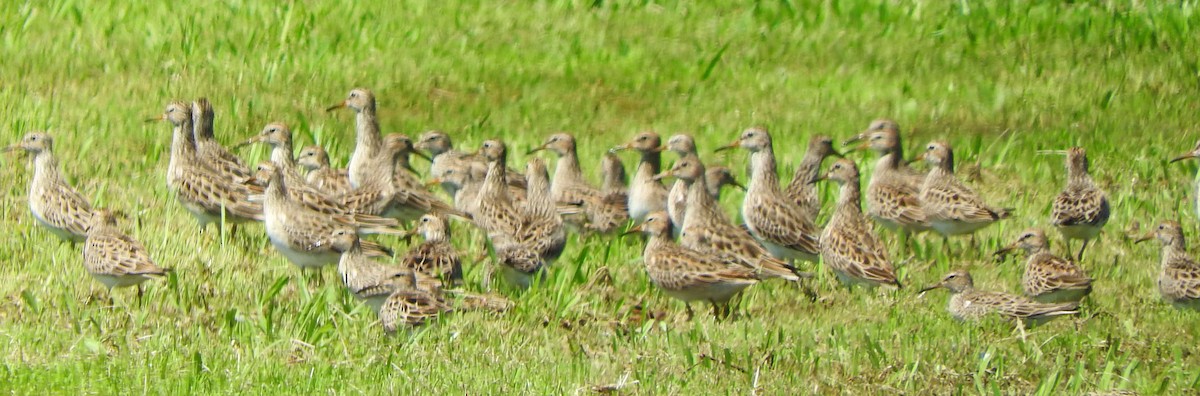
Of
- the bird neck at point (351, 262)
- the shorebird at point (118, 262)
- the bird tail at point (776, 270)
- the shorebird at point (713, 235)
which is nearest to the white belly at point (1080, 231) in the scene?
the shorebird at point (713, 235)

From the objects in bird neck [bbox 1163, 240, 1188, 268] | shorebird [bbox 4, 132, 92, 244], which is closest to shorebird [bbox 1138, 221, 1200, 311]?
bird neck [bbox 1163, 240, 1188, 268]

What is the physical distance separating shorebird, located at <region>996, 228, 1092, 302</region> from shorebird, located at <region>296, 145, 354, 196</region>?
451cm

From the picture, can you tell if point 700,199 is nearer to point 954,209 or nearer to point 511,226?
point 511,226

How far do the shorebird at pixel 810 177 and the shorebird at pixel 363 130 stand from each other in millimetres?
2859

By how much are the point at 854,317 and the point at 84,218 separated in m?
4.32

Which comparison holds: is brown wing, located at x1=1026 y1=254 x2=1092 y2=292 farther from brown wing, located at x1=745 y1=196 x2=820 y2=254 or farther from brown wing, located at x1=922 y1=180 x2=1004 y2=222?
brown wing, located at x1=745 y1=196 x2=820 y2=254

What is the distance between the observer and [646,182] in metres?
11.8

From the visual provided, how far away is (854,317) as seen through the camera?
920 cm

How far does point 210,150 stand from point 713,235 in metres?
3.49

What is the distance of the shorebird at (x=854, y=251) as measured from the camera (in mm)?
9586

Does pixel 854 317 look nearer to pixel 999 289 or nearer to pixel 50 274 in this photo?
pixel 999 289

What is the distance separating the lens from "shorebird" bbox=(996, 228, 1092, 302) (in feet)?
31.1

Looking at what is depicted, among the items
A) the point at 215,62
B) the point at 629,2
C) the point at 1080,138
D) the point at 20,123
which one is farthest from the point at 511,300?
the point at 629,2

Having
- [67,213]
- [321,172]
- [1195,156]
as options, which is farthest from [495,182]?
[1195,156]
